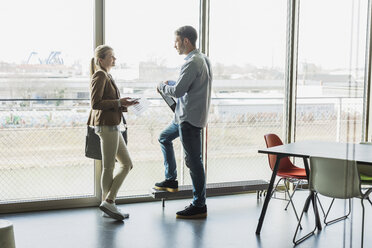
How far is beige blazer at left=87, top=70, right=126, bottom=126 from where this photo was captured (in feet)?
14.8

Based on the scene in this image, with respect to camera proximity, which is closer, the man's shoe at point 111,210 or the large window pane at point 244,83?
the man's shoe at point 111,210

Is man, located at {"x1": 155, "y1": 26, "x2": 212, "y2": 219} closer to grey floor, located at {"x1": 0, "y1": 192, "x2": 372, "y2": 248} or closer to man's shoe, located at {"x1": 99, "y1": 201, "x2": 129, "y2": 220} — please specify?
grey floor, located at {"x1": 0, "y1": 192, "x2": 372, "y2": 248}

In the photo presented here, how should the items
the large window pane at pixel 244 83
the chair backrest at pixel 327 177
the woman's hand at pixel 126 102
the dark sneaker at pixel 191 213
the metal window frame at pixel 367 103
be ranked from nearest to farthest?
the chair backrest at pixel 327 177, the woman's hand at pixel 126 102, the dark sneaker at pixel 191 213, the large window pane at pixel 244 83, the metal window frame at pixel 367 103

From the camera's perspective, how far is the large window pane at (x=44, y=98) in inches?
195

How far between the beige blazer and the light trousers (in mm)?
81

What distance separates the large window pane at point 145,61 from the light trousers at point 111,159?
0.71 m

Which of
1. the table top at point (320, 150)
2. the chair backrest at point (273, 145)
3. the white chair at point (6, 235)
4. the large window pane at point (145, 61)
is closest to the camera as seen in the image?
the white chair at point (6, 235)

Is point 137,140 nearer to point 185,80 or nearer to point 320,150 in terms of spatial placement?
point 185,80

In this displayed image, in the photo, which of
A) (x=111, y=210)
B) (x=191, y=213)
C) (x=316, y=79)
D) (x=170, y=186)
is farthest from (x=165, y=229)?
(x=316, y=79)

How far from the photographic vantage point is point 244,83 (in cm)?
593

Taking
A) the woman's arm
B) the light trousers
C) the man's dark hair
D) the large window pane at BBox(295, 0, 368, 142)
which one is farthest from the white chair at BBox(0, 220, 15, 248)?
the large window pane at BBox(295, 0, 368, 142)

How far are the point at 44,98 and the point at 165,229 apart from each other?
6.31 feet

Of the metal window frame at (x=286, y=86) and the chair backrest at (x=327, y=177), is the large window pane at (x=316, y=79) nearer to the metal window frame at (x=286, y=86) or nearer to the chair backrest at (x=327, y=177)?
the metal window frame at (x=286, y=86)

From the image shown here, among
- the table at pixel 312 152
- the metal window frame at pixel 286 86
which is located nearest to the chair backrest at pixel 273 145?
Answer: the table at pixel 312 152
